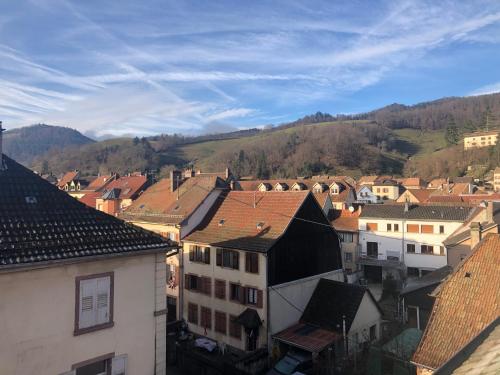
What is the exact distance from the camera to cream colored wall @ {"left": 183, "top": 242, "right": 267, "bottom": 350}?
2252 cm

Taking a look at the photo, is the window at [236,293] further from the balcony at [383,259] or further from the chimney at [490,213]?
the balcony at [383,259]

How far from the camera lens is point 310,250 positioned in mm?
25688

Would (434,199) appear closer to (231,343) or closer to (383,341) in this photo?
(383,341)

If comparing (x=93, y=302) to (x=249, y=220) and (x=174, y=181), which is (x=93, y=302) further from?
(x=174, y=181)

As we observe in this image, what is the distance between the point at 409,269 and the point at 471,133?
391 feet

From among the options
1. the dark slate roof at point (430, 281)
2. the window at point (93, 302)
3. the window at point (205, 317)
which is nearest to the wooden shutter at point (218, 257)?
the window at point (205, 317)

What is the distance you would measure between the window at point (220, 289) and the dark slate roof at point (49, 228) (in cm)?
1296

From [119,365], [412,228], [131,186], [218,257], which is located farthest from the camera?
[131,186]

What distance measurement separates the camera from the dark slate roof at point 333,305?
893 inches

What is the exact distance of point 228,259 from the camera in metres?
24.9

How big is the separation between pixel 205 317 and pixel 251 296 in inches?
177

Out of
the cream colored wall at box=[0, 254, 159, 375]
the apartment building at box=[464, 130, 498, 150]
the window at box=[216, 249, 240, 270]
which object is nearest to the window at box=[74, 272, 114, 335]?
the cream colored wall at box=[0, 254, 159, 375]

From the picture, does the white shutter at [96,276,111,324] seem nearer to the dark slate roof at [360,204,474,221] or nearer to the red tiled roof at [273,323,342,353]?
the red tiled roof at [273,323,342,353]

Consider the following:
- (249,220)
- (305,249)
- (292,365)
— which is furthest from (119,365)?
(249,220)
